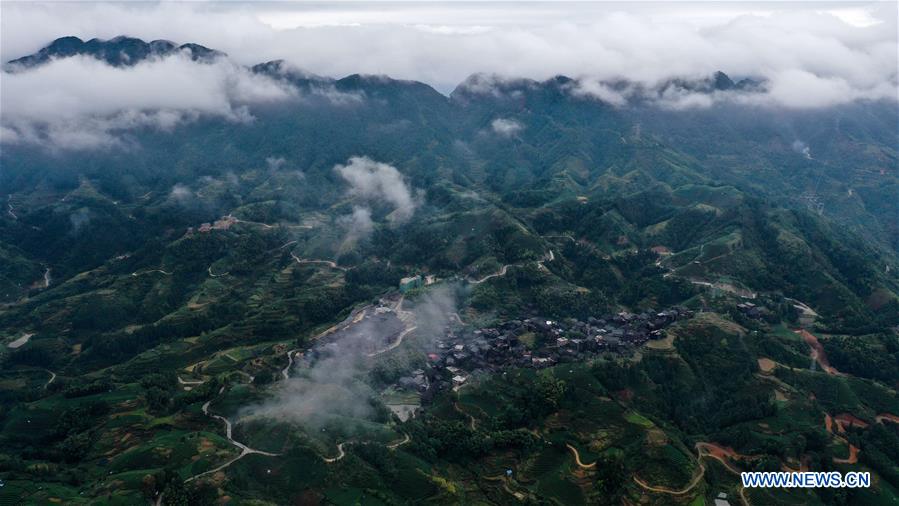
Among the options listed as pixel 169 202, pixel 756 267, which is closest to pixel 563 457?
pixel 756 267

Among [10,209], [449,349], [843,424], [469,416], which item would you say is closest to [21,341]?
[449,349]

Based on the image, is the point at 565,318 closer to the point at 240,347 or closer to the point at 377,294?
the point at 377,294

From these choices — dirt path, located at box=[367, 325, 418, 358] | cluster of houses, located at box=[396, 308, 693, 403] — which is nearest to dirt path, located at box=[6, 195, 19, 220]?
dirt path, located at box=[367, 325, 418, 358]

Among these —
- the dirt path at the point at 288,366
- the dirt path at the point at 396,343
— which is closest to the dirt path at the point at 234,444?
the dirt path at the point at 288,366

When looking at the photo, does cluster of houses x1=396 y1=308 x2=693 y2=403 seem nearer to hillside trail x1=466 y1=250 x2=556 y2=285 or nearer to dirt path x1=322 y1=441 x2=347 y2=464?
hillside trail x1=466 y1=250 x2=556 y2=285

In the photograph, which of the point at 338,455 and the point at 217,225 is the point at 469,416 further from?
the point at 217,225

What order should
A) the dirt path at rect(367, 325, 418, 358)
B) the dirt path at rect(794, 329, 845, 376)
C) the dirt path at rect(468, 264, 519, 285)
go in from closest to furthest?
the dirt path at rect(794, 329, 845, 376)
the dirt path at rect(367, 325, 418, 358)
the dirt path at rect(468, 264, 519, 285)
